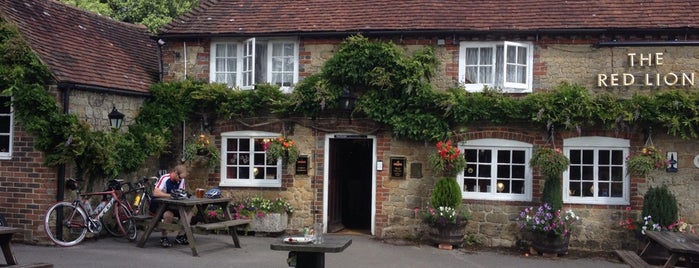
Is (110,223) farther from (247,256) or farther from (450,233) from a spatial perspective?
(450,233)

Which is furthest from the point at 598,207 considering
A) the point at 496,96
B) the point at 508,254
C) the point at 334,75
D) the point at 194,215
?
the point at 194,215

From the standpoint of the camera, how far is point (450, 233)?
12.7 meters

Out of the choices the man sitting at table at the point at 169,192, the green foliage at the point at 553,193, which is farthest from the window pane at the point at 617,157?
the man sitting at table at the point at 169,192

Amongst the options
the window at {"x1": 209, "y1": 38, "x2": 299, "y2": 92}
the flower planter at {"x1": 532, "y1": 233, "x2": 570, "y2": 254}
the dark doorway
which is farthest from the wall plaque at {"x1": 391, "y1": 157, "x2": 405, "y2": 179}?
the flower planter at {"x1": 532, "y1": 233, "x2": 570, "y2": 254}

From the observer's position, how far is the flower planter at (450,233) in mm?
12688

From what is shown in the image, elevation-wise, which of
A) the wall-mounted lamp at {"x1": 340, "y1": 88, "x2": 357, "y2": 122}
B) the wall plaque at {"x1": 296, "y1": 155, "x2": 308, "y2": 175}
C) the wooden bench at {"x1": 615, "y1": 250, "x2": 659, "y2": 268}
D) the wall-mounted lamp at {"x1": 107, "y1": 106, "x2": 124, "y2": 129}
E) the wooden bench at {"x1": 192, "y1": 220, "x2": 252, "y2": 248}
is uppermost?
the wall-mounted lamp at {"x1": 340, "y1": 88, "x2": 357, "y2": 122}

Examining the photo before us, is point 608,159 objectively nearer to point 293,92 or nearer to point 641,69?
point 641,69

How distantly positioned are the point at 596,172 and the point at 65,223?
947 centimetres

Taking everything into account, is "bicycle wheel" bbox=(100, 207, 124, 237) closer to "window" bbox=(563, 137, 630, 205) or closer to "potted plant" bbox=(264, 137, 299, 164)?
"potted plant" bbox=(264, 137, 299, 164)

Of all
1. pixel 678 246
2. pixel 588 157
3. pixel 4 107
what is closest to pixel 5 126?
pixel 4 107

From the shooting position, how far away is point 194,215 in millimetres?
12844

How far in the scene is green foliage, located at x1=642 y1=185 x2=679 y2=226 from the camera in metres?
12.1

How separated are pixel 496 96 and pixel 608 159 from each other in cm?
241

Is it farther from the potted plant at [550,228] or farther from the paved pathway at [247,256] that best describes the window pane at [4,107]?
the potted plant at [550,228]
